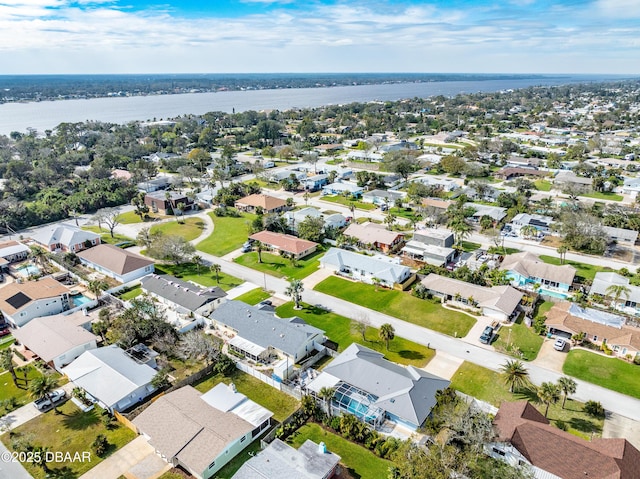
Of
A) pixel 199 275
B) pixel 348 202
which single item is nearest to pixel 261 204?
pixel 348 202

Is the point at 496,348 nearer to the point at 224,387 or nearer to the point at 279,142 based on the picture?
the point at 224,387

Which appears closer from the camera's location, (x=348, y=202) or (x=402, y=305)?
(x=402, y=305)

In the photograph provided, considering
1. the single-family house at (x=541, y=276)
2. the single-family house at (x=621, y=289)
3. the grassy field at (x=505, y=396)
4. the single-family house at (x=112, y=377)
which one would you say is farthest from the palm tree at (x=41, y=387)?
the single-family house at (x=621, y=289)

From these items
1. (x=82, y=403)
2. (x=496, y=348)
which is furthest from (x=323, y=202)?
(x=82, y=403)

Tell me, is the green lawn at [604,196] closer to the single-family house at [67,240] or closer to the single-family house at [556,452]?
the single-family house at [556,452]

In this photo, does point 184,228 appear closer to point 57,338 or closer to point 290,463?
point 57,338
